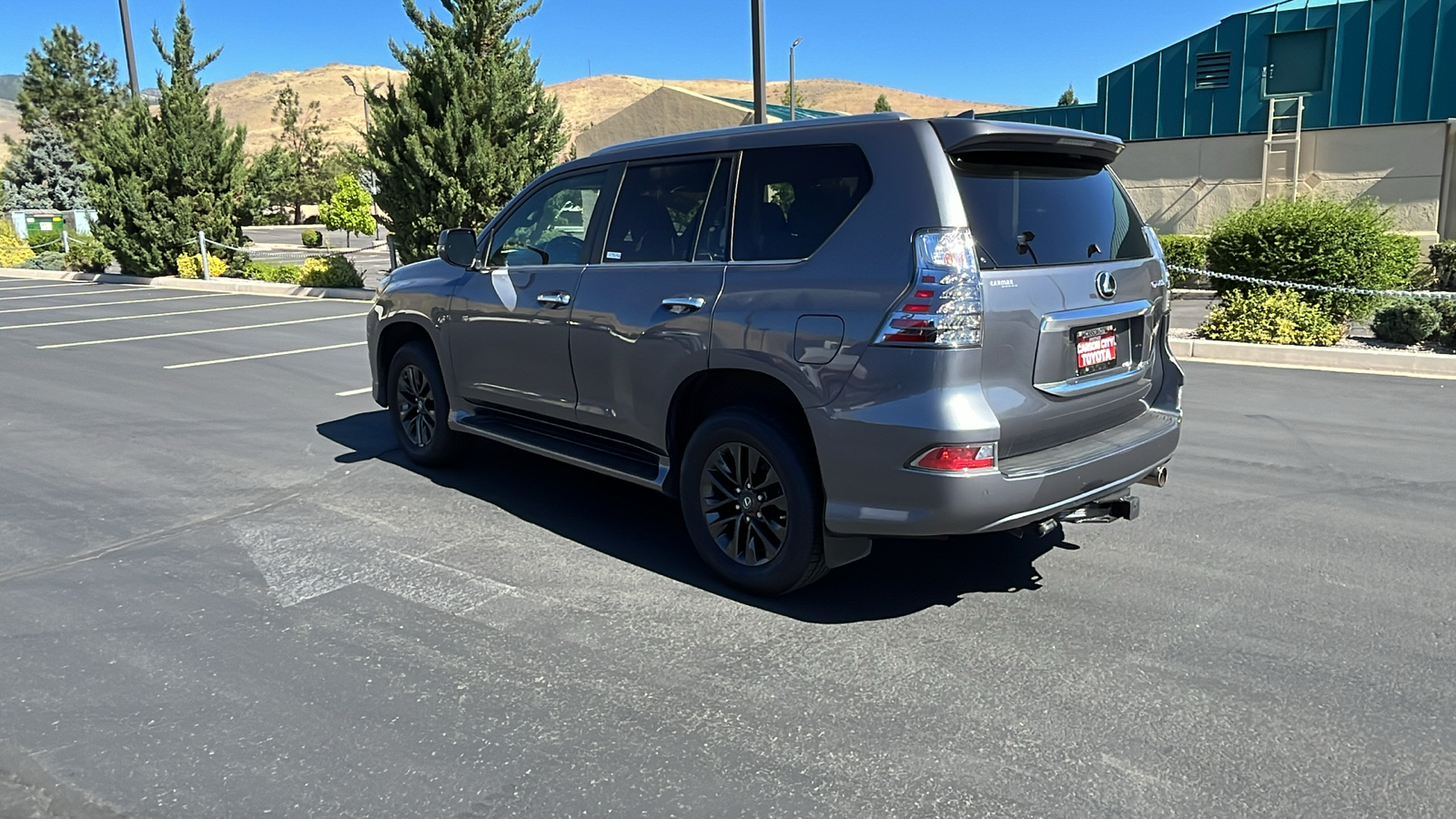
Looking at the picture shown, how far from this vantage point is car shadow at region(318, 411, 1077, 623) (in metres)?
4.54

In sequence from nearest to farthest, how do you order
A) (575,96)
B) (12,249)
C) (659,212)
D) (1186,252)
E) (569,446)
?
(659,212) → (569,446) → (1186,252) → (12,249) → (575,96)

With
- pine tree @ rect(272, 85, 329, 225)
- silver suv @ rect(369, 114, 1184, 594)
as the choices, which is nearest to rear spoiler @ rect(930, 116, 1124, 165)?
silver suv @ rect(369, 114, 1184, 594)

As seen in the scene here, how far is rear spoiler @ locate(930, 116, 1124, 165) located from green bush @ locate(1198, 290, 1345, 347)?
25.4 feet

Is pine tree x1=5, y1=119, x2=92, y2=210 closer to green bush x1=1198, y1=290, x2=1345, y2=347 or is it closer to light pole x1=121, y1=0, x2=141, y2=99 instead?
light pole x1=121, y1=0, x2=141, y2=99

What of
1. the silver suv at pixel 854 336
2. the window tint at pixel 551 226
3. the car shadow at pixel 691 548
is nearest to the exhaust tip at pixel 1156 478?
the silver suv at pixel 854 336

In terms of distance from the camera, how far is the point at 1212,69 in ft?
70.6

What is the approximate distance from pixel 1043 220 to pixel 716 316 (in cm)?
139

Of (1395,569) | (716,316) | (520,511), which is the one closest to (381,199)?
(520,511)

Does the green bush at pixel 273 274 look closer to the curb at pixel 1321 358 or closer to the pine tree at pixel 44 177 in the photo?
the curb at pixel 1321 358

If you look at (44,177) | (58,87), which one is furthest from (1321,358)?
(58,87)

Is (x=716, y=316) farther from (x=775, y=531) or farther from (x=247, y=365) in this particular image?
(x=247, y=365)

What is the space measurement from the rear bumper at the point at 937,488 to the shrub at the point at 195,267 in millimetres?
22316

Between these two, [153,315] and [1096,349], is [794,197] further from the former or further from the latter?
[153,315]

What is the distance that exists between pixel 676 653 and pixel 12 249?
114 feet
